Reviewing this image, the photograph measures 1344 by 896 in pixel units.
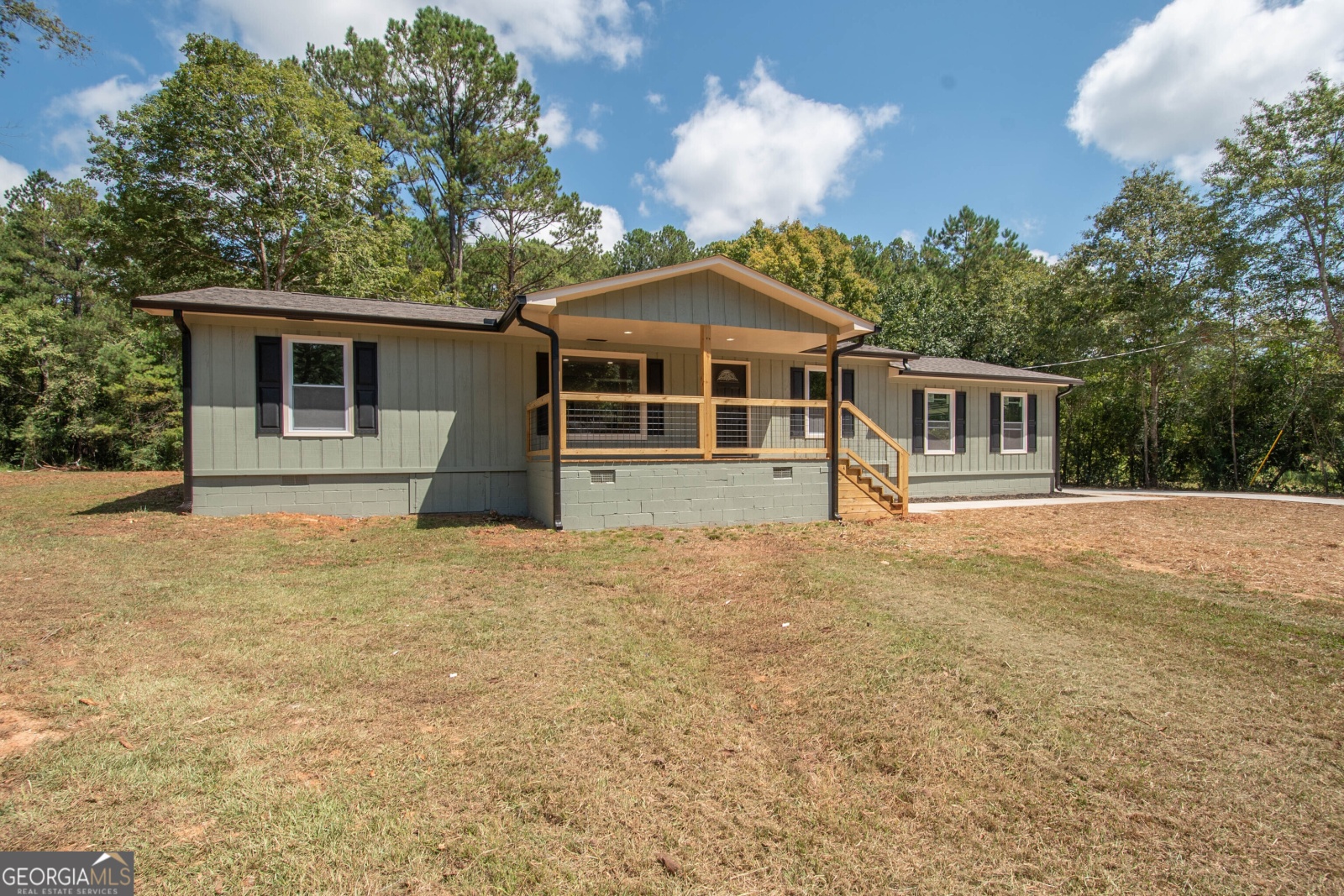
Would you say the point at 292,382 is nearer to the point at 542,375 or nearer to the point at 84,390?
the point at 542,375

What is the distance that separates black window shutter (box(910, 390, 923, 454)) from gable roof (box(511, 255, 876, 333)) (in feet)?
14.7

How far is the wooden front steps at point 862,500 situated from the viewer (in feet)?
34.0

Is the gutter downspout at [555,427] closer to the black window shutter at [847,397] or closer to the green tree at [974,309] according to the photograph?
the black window shutter at [847,397]

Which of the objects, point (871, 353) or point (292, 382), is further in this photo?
point (871, 353)

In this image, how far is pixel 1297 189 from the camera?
15336 mm

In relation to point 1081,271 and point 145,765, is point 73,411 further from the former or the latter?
point 1081,271

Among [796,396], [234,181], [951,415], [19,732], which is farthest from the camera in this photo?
[234,181]

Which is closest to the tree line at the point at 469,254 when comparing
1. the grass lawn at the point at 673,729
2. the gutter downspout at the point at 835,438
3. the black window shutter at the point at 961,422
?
the black window shutter at the point at 961,422

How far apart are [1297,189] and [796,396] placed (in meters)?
14.3

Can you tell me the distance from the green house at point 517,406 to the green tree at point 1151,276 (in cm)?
1276

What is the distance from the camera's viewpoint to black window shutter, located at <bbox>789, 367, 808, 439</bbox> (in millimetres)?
12859

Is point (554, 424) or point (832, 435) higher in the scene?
point (554, 424)

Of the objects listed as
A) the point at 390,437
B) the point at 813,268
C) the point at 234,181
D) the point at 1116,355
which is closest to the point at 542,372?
the point at 390,437

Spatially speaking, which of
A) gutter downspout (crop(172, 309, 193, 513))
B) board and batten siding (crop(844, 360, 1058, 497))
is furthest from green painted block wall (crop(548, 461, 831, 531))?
gutter downspout (crop(172, 309, 193, 513))
